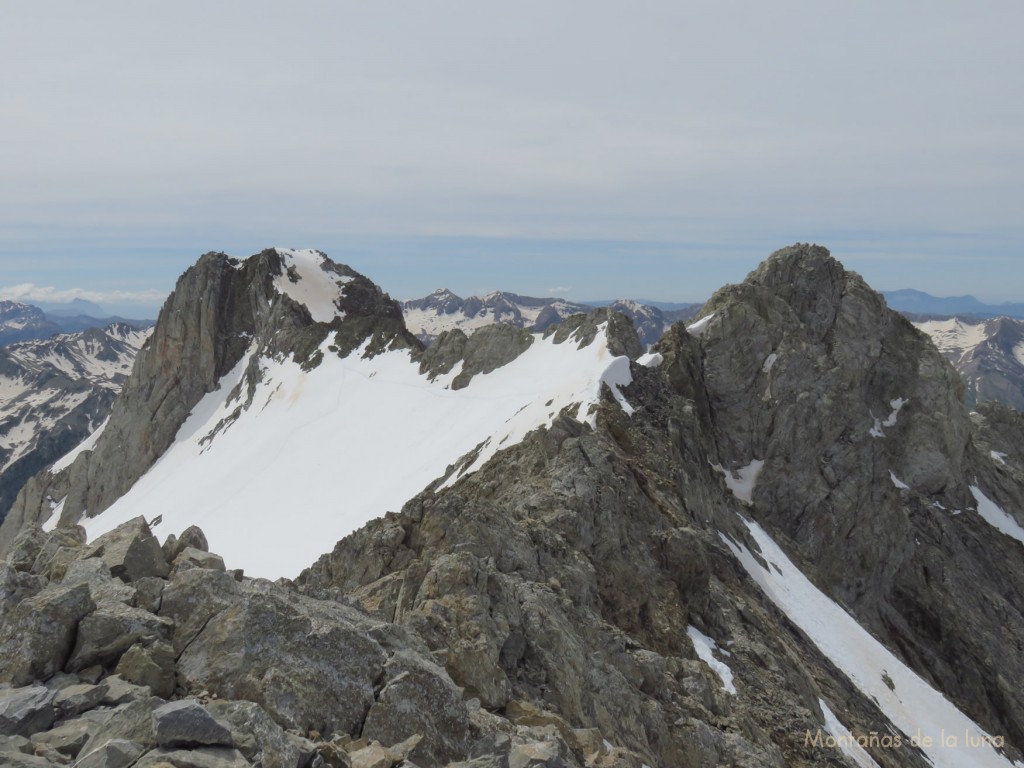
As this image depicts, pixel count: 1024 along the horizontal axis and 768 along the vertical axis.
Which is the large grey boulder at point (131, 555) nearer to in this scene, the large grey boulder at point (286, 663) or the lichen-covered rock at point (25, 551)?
the lichen-covered rock at point (25, 551)

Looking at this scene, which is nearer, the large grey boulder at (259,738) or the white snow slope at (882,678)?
the large grey boulder at (259,738)

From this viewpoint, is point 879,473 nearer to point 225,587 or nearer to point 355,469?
point 355,469

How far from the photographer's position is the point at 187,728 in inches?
368

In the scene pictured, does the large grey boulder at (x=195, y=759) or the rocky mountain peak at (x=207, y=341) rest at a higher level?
the large grey boulder at (x=195, y=759)

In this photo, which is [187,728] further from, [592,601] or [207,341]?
[207,341]

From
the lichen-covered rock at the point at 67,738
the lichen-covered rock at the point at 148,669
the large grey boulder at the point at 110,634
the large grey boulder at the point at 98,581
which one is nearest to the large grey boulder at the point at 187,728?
the lichen-covered rock at the point at 67,738

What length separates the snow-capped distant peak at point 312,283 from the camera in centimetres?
9881

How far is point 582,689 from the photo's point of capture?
17.9 meters

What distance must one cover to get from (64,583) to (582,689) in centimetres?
1115

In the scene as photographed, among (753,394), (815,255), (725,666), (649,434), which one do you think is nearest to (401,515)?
(725,666)

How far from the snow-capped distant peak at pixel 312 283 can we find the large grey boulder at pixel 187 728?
88.9m

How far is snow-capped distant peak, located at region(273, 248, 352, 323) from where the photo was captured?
9881 centimetres

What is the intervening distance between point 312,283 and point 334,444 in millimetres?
48987

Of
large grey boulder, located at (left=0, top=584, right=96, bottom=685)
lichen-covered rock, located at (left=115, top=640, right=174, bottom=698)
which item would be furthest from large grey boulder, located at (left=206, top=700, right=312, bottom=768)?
large grey boulder, located at (left=0, top=584, right=96, bottom=685)
